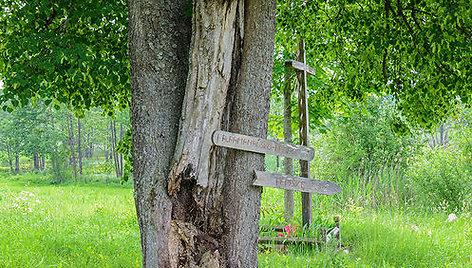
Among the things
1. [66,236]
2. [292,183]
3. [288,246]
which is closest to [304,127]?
[288,246]

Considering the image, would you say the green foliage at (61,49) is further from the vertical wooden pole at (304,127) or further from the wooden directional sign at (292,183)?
the vertical wooden pole at (304,127)

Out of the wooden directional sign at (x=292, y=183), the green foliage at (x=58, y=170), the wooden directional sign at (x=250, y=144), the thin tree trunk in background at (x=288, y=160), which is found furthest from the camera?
the green foliage at (x=58, y=170)

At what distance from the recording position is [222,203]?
9.87ft

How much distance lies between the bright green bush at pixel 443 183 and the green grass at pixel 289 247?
A: 1.11 m

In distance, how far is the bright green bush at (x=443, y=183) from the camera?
33.1 feet

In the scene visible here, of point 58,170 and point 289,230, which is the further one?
point 58,170

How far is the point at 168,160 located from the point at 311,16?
401 centimetres

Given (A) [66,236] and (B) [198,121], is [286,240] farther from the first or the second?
(B) [198,121]

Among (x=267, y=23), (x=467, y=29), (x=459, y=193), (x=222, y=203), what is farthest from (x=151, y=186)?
(x=459, y=193)

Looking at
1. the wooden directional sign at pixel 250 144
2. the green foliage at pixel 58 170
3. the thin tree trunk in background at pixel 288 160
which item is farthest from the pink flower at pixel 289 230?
the green foliage at pixel 58 170

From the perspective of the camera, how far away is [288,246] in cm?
595

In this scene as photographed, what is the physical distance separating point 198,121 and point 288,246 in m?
3.67

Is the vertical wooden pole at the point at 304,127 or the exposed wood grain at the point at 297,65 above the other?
the exposed wood grain at the point at 297,65

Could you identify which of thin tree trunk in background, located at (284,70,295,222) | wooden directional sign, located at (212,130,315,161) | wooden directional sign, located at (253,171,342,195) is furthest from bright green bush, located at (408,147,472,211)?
wooden directional sign, located at (212,130,315,161)
